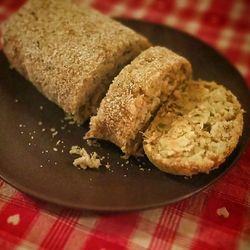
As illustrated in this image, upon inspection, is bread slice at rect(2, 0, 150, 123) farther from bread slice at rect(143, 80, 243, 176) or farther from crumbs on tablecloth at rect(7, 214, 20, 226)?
crumbs on tablecloth at rect(7, 214, 20, 226)

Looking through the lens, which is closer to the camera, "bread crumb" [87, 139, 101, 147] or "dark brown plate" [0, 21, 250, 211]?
"dark brown plate" [0, 21, 250, 211]

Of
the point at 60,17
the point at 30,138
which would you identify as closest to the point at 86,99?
the point at 30,138

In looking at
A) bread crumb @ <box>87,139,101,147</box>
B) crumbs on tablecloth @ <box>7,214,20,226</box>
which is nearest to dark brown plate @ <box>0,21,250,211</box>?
bread crumb @ <box>87,139,101,147</box>

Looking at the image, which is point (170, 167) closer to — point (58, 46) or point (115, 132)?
point (115, 132)

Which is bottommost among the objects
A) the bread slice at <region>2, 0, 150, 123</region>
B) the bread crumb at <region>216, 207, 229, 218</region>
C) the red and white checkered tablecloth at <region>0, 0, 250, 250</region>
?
the red and white checkered tablecloth at <region>0, 0, 250, 250</region>

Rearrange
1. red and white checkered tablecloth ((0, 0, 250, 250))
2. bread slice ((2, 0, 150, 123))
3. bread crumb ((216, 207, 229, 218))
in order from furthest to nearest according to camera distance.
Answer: bread slice ((2, 0, 150, 123)), bread crumb ((216, 207, 229, 218)), red and white checkered tablecloth ((0, 0, 250, 250))

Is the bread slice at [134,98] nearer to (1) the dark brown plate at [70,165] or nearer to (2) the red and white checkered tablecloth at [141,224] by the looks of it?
(1) the dark brown plate at [70,165]


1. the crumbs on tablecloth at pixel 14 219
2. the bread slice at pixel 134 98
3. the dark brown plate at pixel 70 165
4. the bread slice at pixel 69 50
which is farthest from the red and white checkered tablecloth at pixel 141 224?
the bread slice at pixel 69 50

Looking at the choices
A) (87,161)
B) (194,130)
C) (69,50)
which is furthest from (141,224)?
(69,50)
